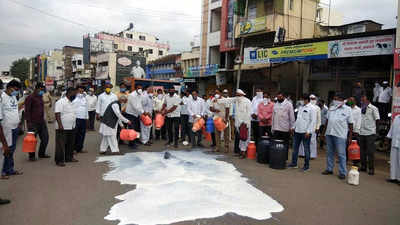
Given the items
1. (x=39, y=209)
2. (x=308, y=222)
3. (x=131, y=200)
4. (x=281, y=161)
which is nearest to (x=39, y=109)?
(x=39, y=209)

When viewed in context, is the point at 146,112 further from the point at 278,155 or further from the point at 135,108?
the point at 278,155

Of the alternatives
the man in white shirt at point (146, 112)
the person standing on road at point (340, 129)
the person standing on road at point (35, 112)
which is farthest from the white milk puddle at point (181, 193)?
the man in white shirt at point (146, 112)

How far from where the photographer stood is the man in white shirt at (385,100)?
11398 mm

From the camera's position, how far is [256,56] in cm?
1641

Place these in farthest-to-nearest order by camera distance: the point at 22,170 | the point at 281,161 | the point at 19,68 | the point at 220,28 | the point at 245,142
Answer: the point at 19,68, the point at 220,28, the point at 245,142, the point at 281,161, the point at 22,170

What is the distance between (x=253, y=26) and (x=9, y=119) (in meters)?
18.9

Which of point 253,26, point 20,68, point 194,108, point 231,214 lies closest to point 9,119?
point 231,214

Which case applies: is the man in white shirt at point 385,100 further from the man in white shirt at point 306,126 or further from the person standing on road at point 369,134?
the man in white shirt at point 306,126

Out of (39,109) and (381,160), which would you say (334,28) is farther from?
(39,109)

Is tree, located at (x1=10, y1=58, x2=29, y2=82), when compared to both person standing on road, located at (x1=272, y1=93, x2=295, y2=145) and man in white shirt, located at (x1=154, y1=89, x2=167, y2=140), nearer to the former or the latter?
man in white shirt, located at (x1=154, y1=89, x2=167, y2=140)

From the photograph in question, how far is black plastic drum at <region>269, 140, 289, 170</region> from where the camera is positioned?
7293 millimetres

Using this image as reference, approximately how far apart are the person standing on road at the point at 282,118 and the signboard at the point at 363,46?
5.70 m

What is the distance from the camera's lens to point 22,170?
6496mm

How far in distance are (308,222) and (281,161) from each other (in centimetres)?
324
